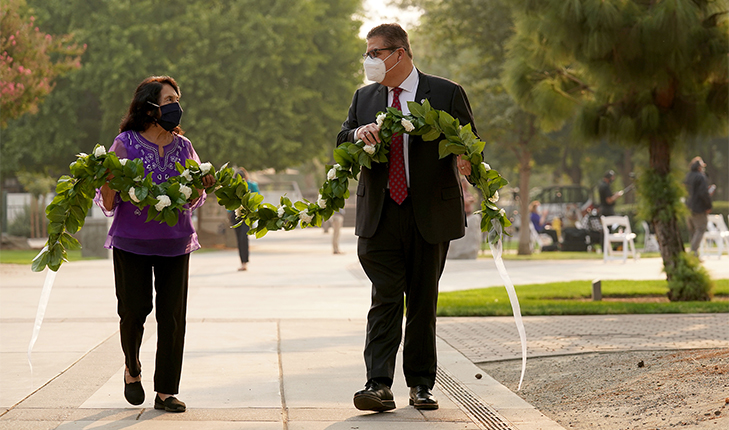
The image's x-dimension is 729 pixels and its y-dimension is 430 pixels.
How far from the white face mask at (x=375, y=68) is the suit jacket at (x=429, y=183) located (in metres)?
0.21

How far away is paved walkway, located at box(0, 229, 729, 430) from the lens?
4.74 m

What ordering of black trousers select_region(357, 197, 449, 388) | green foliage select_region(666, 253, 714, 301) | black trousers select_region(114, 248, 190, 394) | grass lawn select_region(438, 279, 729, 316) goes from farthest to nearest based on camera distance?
green foliage select_region(666, 253, 714, 301)
grass lawn select_region(438, 279, 729, 316)
black trousers select_region(357, 197, 449, 388)
black trousers select_region(114, 248, 190, 394)

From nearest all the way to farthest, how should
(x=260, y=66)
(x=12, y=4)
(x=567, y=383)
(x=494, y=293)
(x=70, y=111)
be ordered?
(x=567, y=383) < (x=494, y=293) < (x=12, y=4) < (x=260, y=66) < (x=70, y=111)

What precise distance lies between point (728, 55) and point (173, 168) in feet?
24.0

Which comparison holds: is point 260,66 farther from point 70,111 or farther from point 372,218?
point 372,218

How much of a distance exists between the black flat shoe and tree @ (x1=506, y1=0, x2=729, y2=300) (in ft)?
22.5

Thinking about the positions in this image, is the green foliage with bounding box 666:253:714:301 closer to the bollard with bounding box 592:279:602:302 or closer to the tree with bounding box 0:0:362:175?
the bollard with bounding box 592:279:602:302

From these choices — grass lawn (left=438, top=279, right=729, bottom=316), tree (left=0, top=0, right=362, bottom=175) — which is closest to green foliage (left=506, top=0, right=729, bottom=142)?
grass lawn (left=438, top=279, right=729, bottom=316)

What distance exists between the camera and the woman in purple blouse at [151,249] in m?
4.93

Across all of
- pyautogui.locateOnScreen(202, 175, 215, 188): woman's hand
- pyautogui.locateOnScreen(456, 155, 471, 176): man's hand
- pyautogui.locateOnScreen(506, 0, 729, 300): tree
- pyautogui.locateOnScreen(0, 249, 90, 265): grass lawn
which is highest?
pyautogui.locateOnScreen(506, 0, 729, 300): tree

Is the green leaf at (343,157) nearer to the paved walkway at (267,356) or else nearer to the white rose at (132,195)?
the white rose at (132,195)

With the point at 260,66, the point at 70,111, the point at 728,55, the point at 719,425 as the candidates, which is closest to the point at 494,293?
the point at 728,55

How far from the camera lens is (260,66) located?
2575cm

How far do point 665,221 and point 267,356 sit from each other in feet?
21.0
